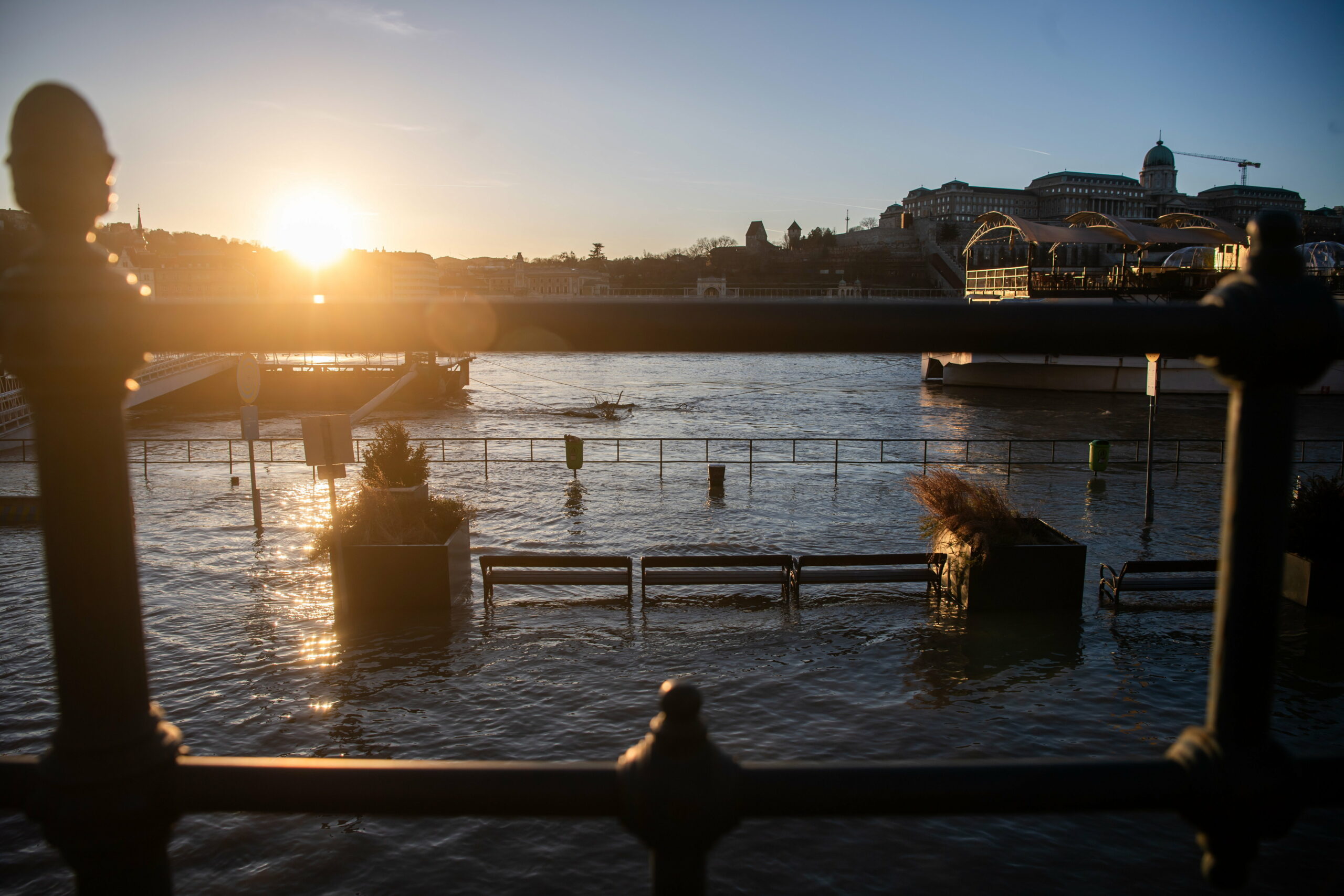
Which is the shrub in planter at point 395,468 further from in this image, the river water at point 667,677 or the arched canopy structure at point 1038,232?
the arched canopy structure at point 1038,232

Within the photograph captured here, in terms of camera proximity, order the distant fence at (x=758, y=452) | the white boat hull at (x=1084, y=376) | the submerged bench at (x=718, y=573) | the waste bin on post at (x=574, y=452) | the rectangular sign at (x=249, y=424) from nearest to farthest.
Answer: the submerged bench at (x=718, y=573), the rectangular sign at (x=249, y=424), the waste bin on post at (x=574, y=452), the distant fence at (x=758, y=452), the white boat hull at (x=1084, y=376)

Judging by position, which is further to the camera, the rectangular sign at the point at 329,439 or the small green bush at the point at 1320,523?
the rectangular sign at the point at 329,439

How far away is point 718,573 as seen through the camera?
11023mm

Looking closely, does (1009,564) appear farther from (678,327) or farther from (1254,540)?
(678,327)

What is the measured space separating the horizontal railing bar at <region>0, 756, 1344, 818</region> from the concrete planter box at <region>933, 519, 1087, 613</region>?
9.89 meters

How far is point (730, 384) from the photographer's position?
2820 inches

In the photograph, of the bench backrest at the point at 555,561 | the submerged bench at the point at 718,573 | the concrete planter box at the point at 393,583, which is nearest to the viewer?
the concrete planter box at the point at 393,583

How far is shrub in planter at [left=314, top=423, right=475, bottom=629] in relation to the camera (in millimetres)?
10203

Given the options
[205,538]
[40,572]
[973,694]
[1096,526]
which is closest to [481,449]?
[205,538]

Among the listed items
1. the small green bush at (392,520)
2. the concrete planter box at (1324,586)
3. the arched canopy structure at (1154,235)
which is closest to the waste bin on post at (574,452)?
the small green bush at (392,520)

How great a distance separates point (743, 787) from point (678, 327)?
0.53 m

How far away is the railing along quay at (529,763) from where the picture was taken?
941mm

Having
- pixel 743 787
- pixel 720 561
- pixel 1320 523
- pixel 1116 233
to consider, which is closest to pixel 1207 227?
pixel 1116 233

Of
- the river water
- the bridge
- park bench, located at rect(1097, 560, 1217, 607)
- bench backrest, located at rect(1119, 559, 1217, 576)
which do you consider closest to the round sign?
the river water
